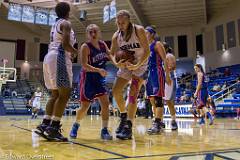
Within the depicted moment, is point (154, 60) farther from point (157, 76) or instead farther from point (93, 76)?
point (93, 76)

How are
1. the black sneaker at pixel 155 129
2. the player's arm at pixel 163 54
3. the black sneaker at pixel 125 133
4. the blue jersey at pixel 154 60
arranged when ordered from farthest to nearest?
the blue jersey at pixel 154 60 → the player's arm at pixel 163 54 → the black sneaker at pixel 155 129 → the black sneaker at pixel 125 133

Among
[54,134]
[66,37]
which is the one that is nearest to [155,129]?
[54,134]

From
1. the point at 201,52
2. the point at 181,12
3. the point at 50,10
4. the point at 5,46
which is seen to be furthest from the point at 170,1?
the point at 5,46

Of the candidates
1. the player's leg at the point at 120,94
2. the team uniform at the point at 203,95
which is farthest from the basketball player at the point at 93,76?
the team uniform at the point at 203,95

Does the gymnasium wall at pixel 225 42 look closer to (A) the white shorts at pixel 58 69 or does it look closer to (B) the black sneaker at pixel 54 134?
(A) the white shorts at pixel 58 69

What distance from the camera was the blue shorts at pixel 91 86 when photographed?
131 inches

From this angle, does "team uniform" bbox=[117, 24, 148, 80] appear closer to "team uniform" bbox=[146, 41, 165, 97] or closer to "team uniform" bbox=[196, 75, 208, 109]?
"team uniform" bbox=[146, 41, 165, 97]

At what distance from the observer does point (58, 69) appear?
121 inches

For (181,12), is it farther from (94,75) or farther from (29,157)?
(29,157)

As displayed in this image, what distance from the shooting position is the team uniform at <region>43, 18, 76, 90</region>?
10.1 ft

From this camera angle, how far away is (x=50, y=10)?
18234mm

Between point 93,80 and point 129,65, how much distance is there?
0.51 meters

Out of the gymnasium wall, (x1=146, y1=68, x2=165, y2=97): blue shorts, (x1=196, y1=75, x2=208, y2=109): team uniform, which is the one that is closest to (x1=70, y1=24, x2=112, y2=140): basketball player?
(x1=146, y1=68, x2=165, y2=97): blue shorts

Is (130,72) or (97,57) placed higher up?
(97,57)
